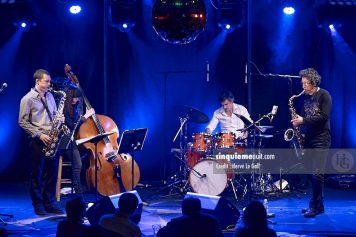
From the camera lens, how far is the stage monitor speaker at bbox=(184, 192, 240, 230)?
265 inches

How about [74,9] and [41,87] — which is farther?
[74,9]

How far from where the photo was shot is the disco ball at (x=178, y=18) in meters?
4.68

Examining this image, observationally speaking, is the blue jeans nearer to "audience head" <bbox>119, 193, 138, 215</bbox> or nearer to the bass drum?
the bass drum

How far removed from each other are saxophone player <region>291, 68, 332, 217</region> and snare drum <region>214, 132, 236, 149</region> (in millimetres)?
1517

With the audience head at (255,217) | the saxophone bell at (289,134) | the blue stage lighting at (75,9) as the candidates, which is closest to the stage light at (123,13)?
the blue stage lighting at (75,9)

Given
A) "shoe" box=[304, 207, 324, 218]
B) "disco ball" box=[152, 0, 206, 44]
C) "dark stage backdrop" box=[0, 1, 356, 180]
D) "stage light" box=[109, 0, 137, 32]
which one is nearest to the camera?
"disco ball" box=[152, 0, 206, 44]

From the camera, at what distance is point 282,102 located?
1164 centimetres

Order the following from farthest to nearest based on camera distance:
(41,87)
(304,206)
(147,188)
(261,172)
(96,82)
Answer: (96,82) → (147,188) → (261,172) → (304,206) → (41,87)

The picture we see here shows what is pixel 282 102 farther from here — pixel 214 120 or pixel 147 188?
pixel 147 188

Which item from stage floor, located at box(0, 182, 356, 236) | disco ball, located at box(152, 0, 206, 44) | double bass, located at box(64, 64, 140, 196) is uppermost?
disco ball, located at box(152, 0, 206, 44)

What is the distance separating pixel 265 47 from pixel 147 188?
12.3ft

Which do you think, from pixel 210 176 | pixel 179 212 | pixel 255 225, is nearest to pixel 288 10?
pixel 210 176

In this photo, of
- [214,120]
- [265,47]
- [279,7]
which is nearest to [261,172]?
[214,120]

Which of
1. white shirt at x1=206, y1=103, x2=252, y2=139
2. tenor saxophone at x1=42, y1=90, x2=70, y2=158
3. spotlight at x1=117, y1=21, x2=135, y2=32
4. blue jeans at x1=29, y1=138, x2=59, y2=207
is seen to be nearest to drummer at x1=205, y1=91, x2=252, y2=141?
white shirt at x1=206, y1=103, x2=252, y2=139
